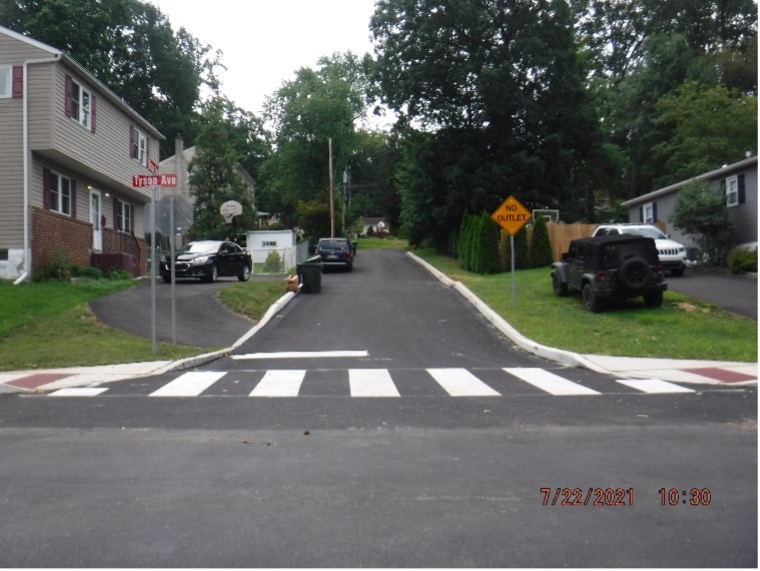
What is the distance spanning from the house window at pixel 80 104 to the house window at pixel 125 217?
262 inches

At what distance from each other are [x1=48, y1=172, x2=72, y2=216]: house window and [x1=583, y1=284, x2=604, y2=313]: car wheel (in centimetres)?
1682

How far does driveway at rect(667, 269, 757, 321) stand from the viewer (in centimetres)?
2097

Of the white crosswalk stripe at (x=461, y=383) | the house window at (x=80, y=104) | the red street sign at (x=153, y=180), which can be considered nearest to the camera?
the white crosswalk stripe at (x=461, y=383)

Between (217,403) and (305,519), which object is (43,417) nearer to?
(217,403)

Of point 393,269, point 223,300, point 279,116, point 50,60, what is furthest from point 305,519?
point 279,116

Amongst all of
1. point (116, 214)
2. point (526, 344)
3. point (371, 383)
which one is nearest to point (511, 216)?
point (526, 344)

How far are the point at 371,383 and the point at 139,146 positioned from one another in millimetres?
25321

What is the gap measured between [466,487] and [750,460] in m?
2.55

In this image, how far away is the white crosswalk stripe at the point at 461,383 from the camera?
11.1 meters

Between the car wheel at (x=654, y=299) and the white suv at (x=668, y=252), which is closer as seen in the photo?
the car wheel at (x=654, y=299)

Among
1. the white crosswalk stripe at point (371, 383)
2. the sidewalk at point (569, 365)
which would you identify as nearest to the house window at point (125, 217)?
the sidewalk at point (569, 365)

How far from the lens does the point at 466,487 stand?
614 cm

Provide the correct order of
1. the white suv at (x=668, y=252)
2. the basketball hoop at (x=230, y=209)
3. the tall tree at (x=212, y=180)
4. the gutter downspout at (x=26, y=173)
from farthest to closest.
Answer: the tall tree at (x=212, y=180)
the basketball hoop at (x=230, y=209)
the white suv at (x=668, y=252)
the gutter downspout at (x=26, y=173)

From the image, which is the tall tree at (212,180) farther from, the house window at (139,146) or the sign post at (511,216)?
the sign post at (511,216)
